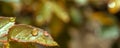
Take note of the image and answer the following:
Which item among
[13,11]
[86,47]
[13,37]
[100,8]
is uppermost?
[100,8]

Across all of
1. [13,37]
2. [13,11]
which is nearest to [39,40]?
[13,37]

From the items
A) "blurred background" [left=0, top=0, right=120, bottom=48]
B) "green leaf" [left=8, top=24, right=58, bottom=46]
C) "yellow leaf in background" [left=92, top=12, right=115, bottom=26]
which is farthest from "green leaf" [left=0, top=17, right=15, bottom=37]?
"yellow leaf in background" [left=92, top=12, right=115, bottom=26]

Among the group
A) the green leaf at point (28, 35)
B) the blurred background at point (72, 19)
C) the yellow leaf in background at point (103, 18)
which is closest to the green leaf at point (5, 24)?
the green leaf at point (28, 35)

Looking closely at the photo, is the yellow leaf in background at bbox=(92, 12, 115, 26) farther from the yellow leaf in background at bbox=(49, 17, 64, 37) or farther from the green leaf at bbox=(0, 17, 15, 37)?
the green leaf at bbox=(0, 17, 15, 37)

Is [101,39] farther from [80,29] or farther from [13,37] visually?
[13,37]

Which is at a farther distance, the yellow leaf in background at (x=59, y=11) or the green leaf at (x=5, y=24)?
the yellow leaf in background at (x=59, y=11)

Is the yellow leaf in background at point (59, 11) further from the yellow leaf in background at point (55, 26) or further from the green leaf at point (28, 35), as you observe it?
the green leaf at point (28, 35)
